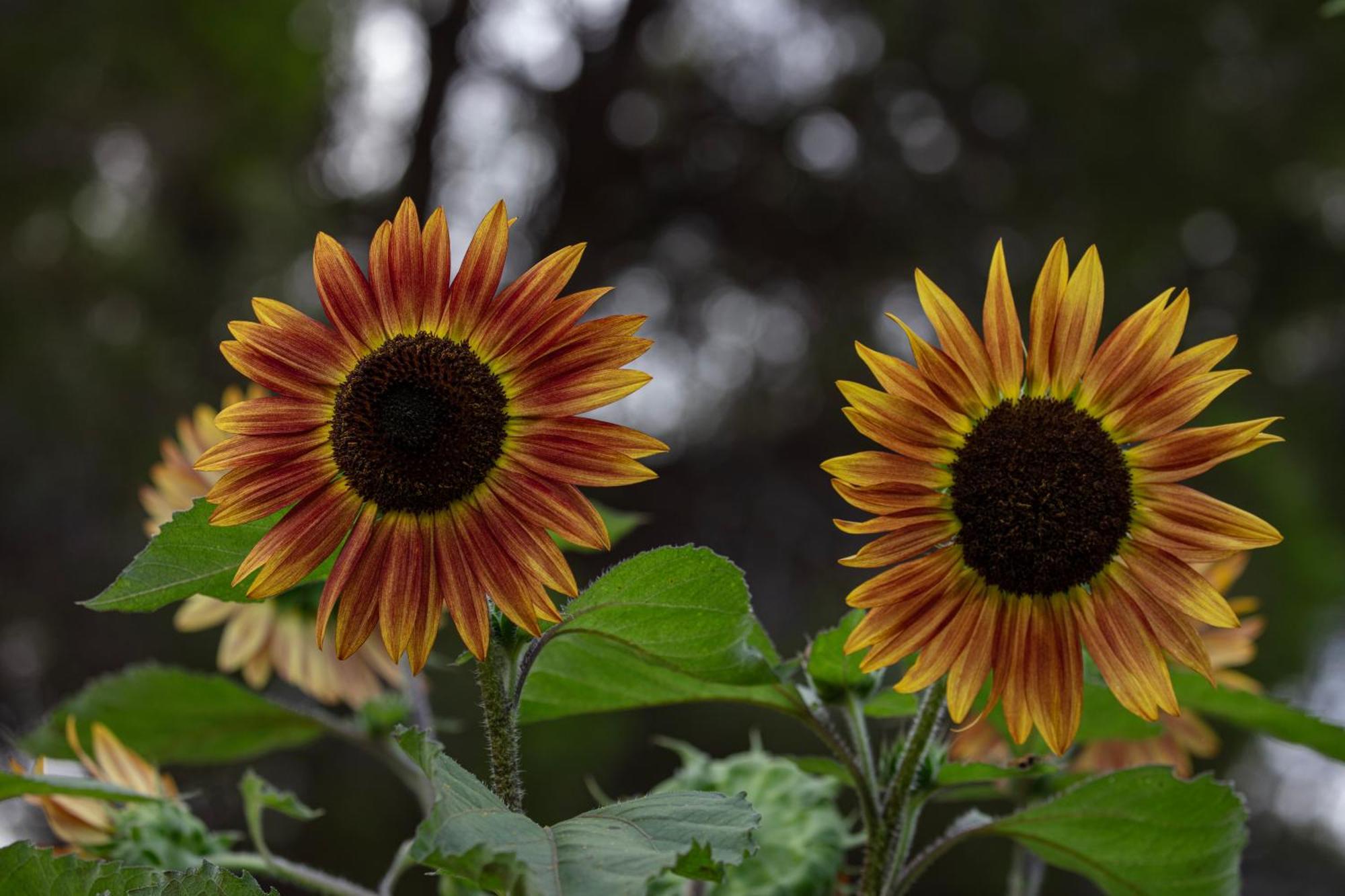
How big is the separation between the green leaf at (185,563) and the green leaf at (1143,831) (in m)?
0.28

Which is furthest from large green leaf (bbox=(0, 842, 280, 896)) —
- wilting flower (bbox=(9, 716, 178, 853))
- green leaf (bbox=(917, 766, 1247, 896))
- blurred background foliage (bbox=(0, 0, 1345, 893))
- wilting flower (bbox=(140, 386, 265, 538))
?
blurred background foliage (bbox=(0, 0, 1345, 893))

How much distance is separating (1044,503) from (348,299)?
27 centimetres

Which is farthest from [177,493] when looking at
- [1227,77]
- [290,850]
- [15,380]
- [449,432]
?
[1227,77]

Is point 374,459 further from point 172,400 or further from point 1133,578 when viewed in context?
point 172,400

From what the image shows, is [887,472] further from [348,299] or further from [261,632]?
[261,632]

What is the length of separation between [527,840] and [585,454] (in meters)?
0.15

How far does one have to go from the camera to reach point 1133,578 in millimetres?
467

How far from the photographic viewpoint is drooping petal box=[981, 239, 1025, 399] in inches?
17.9

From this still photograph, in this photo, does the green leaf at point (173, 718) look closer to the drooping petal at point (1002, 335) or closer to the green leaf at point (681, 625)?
the green leaf at point (681, 625)

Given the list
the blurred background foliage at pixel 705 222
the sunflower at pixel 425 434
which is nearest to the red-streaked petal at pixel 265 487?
the sunflower at pixel 425 434

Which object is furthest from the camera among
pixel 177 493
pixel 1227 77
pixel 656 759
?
pixel 1227 77

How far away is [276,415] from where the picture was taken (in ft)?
1.46

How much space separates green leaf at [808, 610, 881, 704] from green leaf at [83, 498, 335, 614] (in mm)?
188

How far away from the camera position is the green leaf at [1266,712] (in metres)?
0.56
